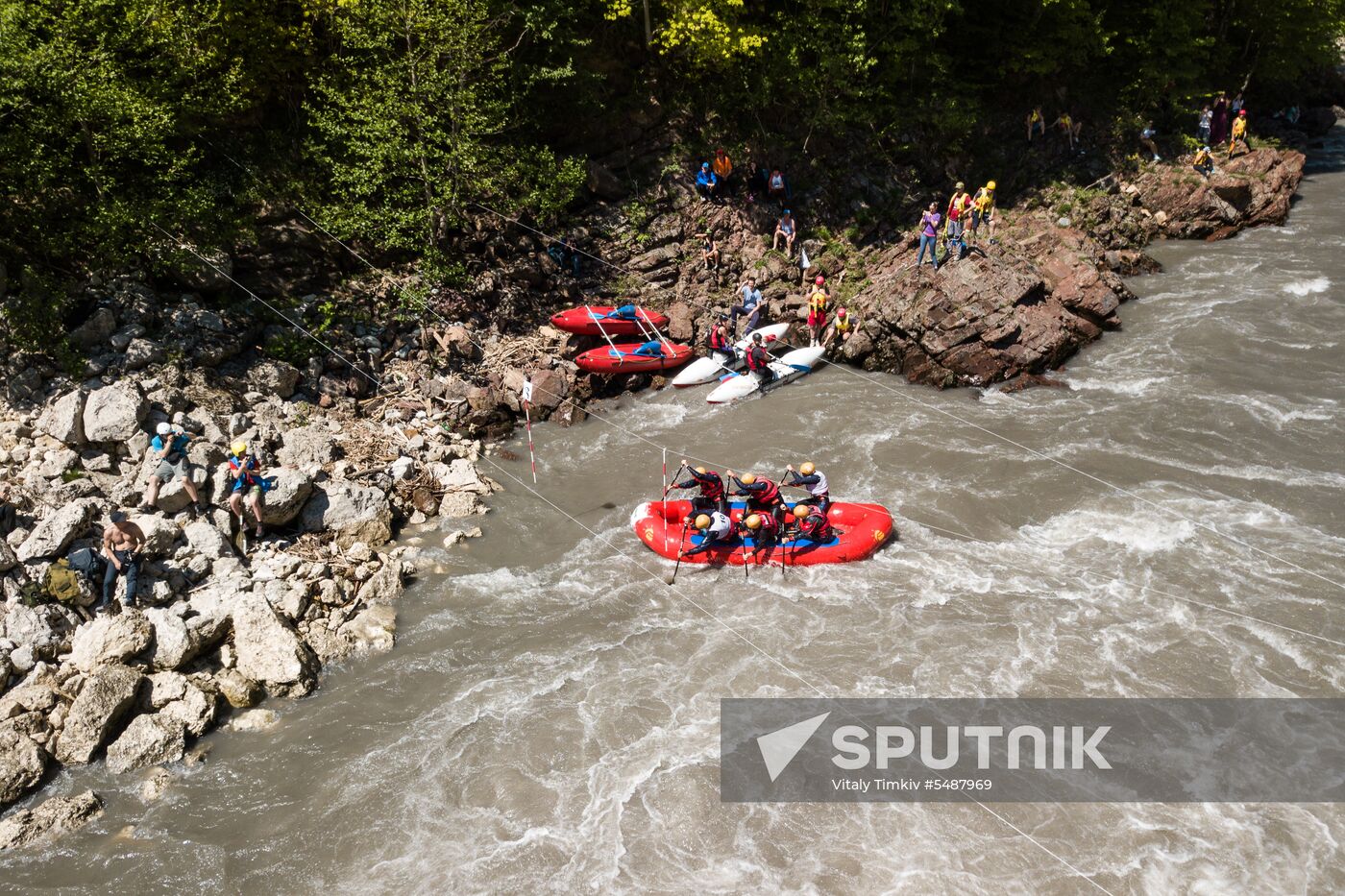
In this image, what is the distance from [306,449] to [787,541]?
7350 millimetres

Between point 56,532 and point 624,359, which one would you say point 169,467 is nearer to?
point 56,532

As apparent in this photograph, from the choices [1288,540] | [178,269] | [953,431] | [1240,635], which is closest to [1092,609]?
[1240,635]

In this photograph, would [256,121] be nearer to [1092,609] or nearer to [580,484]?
[580,484]

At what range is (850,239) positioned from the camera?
1925 centimetres

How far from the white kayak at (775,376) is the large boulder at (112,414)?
9061 mm

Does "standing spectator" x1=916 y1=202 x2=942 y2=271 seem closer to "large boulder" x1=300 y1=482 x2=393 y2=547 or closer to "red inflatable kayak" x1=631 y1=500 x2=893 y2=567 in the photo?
"red inflatable kayak" x1=631 y1=500 x2=893 y2=567

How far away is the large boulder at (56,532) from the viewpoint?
938 centimetres

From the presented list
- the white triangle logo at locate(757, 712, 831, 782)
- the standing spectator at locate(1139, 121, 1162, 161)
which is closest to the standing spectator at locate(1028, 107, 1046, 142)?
the standing spectator at locate(1139, 121, 1162, 161)

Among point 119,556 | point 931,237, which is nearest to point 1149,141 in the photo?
point 931,237

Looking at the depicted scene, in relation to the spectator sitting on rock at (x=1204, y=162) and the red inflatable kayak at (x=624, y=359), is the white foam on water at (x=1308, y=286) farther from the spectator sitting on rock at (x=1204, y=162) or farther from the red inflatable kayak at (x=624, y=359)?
the red inflatable kayak at (x=624, y=359)

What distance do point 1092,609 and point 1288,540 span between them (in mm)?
3151

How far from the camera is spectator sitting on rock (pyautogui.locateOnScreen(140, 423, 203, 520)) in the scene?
34.0 feet

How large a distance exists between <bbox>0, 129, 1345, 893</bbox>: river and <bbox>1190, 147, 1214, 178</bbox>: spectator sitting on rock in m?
8.58

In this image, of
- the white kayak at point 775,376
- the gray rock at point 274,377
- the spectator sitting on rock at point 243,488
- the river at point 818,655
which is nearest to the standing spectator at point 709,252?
the white kayak at point 775,376
